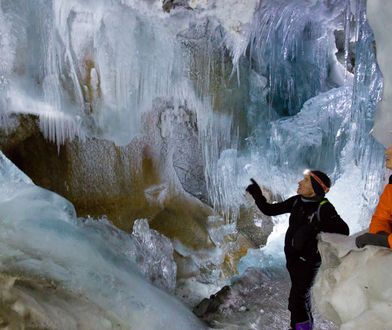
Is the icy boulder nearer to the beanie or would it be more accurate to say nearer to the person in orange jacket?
the person in orange jacket

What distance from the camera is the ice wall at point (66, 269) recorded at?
8.58 ft

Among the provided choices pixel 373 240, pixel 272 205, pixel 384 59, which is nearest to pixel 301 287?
pixel 272 205

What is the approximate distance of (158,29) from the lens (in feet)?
17.7

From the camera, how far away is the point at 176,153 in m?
5.88

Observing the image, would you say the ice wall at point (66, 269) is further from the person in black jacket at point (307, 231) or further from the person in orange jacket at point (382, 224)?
the person in orange jacket at point (382, 224)

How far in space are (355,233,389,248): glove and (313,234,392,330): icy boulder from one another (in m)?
0.02

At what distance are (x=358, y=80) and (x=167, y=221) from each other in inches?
103

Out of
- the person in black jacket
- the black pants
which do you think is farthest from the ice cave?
the black pants

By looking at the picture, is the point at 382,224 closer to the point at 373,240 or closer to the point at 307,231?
the point at 373,240

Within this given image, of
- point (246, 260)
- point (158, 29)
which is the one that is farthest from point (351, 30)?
point (246, 260)

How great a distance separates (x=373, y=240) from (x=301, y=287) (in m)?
0.80

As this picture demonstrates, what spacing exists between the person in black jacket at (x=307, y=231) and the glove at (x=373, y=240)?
42cm

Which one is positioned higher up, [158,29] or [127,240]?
[158,29]

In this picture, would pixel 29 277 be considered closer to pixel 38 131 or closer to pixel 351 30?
pixel 38 131
